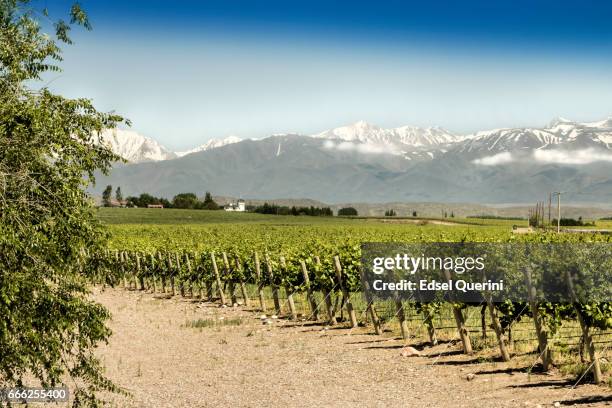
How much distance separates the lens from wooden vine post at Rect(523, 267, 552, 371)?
48.8 ft

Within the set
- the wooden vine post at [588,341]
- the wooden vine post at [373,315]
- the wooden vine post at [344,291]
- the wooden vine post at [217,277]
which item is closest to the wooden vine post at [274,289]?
the wooden vine post at [217,277]

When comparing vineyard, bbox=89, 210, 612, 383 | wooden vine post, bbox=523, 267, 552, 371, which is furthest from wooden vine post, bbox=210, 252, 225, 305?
wooden vine post, bbox=523, 267, 552, 371

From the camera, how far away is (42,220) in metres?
9.57

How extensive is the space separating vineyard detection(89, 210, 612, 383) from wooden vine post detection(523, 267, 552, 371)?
0.02 metres

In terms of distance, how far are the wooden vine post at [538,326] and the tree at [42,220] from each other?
9209 millimetres

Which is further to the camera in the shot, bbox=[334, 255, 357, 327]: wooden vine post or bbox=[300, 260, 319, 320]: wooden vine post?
bbox=[300, 260, 319, 320]: wooden vine post

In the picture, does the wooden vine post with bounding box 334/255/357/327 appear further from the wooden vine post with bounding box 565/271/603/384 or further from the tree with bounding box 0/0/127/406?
the tree with bounding box 0/0/127/406

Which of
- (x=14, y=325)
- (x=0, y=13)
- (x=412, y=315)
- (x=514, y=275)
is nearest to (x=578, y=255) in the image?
(x=514, y=275)

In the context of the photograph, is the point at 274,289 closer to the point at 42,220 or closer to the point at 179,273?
the point at 179,273

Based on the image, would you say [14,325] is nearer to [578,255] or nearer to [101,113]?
[101,113]

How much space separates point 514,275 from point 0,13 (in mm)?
12606

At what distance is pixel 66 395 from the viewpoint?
13641mm

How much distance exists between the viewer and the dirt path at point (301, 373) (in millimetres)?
13609

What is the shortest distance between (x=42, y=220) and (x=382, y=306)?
1722 cm
